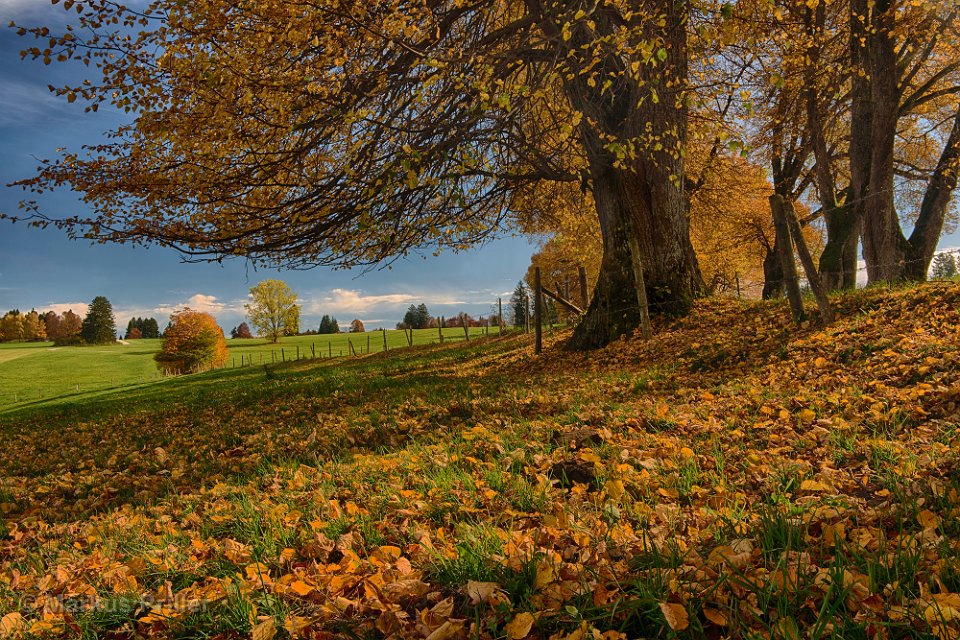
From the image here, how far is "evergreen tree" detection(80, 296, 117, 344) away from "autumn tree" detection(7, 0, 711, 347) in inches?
3450

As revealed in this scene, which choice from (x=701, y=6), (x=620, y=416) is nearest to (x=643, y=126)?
(x=701, y=6)

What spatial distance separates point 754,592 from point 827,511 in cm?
92

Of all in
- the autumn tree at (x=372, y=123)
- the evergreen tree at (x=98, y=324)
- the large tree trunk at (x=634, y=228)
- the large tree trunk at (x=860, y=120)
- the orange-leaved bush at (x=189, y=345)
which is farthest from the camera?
the evergreen tree at (x=98, y=324)

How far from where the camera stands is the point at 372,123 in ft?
19.1

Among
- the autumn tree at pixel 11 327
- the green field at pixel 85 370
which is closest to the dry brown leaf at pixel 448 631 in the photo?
the green field at pixel 85 370

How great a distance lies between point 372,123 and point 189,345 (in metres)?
43.0

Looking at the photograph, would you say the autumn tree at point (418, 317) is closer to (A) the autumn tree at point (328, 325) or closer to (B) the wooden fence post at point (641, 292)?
(A) the autumn tree at point (328, 325)

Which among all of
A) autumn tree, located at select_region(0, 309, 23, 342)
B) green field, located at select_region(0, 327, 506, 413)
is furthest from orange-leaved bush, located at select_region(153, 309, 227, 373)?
autumn tree, located at select_region(0, 309, 23, 342)

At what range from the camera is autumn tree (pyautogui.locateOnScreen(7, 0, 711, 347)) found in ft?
22.2

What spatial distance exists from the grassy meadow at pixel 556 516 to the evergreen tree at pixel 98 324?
8947 centimetres

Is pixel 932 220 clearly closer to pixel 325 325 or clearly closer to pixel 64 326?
pixel 325 325

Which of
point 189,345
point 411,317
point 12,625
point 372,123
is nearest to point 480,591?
point 12,625

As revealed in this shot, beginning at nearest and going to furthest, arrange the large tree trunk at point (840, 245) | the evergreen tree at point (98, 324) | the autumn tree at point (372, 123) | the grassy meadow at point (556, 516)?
the grassy meadow at point (556, 516)
the autumn tree at point (372, 123)
the large tree trunk at point (840, 245)
the evergreen tree at point (98, 324)

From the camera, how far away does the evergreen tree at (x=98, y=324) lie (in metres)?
77.1
